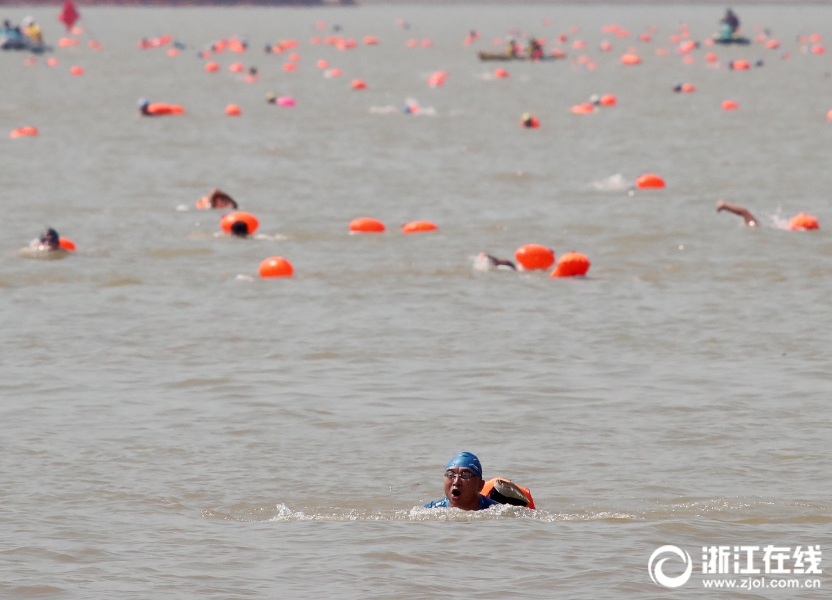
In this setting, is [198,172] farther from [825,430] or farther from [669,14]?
[669,14]

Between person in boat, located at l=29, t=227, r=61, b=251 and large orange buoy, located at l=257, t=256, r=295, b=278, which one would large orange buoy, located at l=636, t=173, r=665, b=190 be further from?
person in boat, located at l=29, t=227, r=61, b=251

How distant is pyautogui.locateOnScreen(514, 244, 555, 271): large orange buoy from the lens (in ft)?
71.7

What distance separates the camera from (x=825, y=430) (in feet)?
45.3

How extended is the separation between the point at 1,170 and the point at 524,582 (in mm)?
25922

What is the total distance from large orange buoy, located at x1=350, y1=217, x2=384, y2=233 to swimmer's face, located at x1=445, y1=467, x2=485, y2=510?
540 inches

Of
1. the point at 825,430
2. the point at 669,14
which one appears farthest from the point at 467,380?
the point at 669,14

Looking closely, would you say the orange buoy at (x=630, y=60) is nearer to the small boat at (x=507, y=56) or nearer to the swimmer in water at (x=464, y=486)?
the small boat at (x=507, y=56)

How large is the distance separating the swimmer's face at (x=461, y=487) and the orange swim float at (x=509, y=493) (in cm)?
13

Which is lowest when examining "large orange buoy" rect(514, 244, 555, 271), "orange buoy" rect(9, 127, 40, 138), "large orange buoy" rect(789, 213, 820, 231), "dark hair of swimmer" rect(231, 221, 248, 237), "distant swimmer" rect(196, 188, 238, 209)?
"large orange buoy" rect(514, 244, 555, 271)

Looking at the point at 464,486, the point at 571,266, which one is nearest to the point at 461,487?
the point at 464,486

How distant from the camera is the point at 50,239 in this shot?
73.9 feet

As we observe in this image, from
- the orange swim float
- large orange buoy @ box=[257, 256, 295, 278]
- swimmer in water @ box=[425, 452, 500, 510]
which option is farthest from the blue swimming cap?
large orange buoy @ box=[257, 256, 295, 278]

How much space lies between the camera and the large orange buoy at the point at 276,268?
842 inches

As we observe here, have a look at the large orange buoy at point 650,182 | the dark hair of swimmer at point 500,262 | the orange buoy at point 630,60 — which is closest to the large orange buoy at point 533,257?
the dark hair of swimmer at point 500,262
